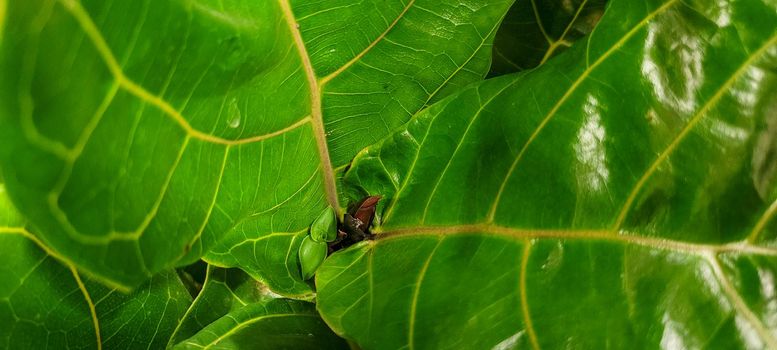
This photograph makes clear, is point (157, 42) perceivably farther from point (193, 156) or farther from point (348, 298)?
point (348, 298)

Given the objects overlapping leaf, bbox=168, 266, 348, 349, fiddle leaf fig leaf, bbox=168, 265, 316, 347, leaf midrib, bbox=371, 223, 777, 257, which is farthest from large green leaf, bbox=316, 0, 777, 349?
fiddle leaf fig leaf, bbox=168, 265, 316, 347

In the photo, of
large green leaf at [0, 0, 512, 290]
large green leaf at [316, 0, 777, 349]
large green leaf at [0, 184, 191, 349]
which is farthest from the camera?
large green leaf at [0, 184, 191, 349]

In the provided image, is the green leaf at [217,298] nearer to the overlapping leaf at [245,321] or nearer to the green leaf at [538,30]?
the overlapping leaf at [245,321]

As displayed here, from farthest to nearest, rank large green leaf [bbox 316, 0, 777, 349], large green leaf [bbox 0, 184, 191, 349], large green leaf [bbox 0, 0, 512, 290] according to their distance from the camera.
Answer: large green leaf [bbox 0, 184, 191, 349], large green leaf [bbox 316, 0, 777, 349], large green leaf [bbox 0, 0, 512, 290]

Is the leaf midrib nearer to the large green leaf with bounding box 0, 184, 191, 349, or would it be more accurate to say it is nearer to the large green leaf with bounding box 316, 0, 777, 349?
the large green leaf with bounding box 316, 0, 777, 349

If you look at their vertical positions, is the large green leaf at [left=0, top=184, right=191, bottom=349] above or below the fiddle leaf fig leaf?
above

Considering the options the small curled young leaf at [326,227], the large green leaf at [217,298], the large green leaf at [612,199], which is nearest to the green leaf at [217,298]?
the large green leaf at [217,298]

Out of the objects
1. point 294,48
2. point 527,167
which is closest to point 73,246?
point 294,48
